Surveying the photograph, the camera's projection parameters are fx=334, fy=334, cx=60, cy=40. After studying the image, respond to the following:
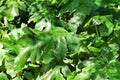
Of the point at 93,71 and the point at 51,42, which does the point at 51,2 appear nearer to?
the point at 51,42

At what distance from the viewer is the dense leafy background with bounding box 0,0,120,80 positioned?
6.81 ft

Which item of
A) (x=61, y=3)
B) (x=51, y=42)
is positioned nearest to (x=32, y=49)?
→ (x=51, y=42)

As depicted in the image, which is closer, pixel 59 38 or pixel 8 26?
pixel 59 38

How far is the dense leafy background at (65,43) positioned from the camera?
81.7 inches

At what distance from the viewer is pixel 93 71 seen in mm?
2021

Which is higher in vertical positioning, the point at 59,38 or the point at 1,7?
the point at 1,7

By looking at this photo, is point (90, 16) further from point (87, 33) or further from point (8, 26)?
point (8, 26)

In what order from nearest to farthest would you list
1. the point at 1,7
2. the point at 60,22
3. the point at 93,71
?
the point at 93,71, the point at 60,22, the point at 1,7

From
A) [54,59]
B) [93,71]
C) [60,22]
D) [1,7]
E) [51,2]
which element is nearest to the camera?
[93,71]

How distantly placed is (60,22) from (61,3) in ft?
0.51

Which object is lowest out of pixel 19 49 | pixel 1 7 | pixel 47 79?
pixel 47 79

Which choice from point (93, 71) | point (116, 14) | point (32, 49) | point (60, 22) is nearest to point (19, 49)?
point (32, 49)

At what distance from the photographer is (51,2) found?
2.58 meters

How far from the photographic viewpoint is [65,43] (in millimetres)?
2115
